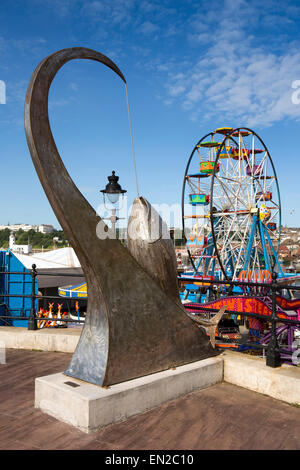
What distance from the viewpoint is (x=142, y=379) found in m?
3.18

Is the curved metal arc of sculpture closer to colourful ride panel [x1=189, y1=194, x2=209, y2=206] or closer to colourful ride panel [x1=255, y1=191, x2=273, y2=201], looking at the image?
colourful ride panel [x1=255, y1=191, x2=273, y2=201]

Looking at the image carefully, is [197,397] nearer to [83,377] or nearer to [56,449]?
[83,377]

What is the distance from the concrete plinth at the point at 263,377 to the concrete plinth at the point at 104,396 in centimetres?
48

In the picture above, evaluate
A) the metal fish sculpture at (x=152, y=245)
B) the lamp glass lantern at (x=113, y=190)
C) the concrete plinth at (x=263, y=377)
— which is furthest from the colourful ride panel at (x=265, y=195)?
the metal fish sculpture at (x=152, y=245)

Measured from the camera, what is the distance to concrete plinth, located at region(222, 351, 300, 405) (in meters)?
3.34

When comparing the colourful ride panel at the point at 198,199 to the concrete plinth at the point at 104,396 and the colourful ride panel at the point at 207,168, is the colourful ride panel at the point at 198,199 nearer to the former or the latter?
the colourful ride panel at the point at 207,168

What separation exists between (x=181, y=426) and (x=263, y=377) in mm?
1049

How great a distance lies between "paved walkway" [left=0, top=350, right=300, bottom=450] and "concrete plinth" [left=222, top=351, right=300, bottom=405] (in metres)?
0.07

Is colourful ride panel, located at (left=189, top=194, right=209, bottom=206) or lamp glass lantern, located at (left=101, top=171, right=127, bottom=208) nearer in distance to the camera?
lamp glass lantern, located at (left=101, top=171, right=127, bottom=208)

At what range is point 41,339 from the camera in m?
4.80

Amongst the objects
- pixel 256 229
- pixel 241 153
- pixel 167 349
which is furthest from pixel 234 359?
pixel 241 153

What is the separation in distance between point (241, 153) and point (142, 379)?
812 inches

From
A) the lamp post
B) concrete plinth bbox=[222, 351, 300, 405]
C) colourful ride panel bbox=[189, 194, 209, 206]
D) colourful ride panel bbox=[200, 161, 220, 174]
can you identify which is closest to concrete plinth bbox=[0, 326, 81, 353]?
concrete plinth bbox=[222, 351, 300, 405]
